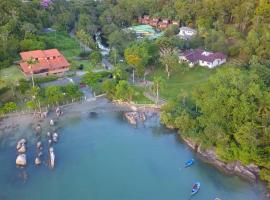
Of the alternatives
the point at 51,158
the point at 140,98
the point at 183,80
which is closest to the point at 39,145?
the point at 51,158

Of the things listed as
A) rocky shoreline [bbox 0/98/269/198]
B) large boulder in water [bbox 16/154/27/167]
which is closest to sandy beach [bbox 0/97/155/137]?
rocky shoreline [bbox 0/98/269/198]

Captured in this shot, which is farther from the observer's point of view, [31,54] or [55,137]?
[31,54]

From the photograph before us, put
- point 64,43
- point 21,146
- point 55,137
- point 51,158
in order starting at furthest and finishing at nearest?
point 64,43 < point 55,137 < point 21,146 < point 51,158

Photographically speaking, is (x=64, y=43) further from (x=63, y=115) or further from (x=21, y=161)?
(x=21, y=161)

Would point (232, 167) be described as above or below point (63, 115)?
below

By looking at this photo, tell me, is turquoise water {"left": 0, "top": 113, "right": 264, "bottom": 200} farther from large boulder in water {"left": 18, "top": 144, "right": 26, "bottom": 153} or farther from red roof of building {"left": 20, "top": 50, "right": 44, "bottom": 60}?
red roof of building {"left": 20, "top": 50, "right": 44, "bottom": 60}

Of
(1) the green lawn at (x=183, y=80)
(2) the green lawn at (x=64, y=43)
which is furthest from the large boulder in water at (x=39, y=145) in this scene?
(2) the green lawn at (x=64, y=43)
